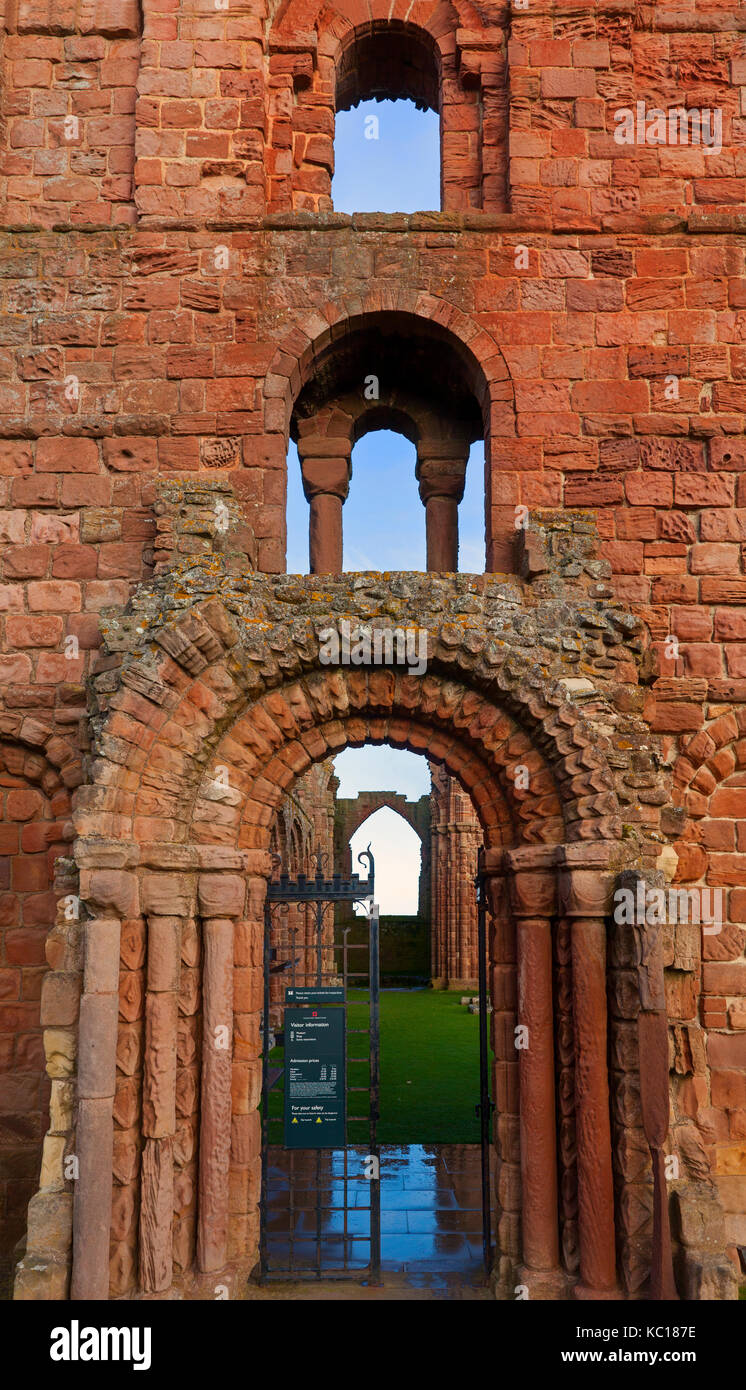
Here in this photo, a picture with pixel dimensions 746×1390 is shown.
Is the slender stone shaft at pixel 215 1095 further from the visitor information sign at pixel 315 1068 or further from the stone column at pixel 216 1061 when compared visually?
the visitor information sign at pixel 315 1068

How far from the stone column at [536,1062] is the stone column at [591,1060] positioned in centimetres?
18

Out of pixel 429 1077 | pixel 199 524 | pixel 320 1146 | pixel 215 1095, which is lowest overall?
pixel 429 1077

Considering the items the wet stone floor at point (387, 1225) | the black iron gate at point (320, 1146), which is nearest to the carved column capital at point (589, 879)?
the black iron gate at point (320, 1146)

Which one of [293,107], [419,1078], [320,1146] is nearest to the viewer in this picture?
[320,1146]

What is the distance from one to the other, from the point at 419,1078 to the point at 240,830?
6.76 metres

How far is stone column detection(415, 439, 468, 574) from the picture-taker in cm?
830

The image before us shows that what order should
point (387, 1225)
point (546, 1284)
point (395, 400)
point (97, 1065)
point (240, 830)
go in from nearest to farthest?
point (97, 1065), point (546, 1284), point (240, 830), point (387, 1225), point (395, 400)

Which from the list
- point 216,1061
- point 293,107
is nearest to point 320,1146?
point 216,1061

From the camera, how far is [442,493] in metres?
8.30

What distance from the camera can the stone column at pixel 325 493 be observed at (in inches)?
324

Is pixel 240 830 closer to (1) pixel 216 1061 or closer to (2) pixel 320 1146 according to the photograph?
(1) pixel 216 1061

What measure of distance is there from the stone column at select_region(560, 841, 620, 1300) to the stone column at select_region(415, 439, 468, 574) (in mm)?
3429

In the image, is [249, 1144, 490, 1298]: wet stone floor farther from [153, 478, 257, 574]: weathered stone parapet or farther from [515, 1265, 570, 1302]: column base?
[153, 478, 257, 574]: weathered stone parapet

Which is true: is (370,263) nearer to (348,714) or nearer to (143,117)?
(143,117)
